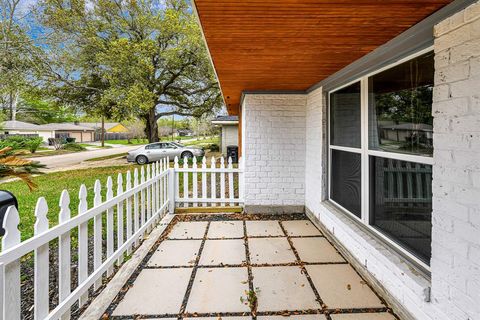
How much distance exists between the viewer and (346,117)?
3.49m

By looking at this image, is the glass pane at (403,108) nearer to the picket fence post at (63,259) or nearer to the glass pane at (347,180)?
the glass pane at (347,180)

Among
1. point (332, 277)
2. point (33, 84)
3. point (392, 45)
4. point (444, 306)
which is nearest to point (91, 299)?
point (332, 277)

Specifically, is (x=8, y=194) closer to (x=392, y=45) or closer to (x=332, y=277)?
(x=332, y=277)

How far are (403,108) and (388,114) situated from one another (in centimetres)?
21

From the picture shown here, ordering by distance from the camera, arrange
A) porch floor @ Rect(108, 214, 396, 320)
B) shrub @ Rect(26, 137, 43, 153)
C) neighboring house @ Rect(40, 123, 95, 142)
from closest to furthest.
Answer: porch floor @ Rect(108, 214, 396, 320) < shrub @ Rect(26, 137, 43, 153) < neighboring house @ Rect(40, 123, 95, 142)

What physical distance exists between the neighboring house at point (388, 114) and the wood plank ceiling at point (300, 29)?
11 mm

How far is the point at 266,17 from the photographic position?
1927mm

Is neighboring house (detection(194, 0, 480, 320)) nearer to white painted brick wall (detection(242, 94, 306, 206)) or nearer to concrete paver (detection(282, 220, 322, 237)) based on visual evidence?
concrete paver (detection(282, 220, 322, 237))

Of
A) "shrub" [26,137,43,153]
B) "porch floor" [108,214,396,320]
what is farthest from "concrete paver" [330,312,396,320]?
"shrub" [26,137,43,153]

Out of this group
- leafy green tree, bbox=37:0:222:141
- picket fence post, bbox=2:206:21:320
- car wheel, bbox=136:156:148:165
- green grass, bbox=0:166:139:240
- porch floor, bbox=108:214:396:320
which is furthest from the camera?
car wheel, bbox=136:156:148:165

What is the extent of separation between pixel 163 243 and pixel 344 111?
277cm

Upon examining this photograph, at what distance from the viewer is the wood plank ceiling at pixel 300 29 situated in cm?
176

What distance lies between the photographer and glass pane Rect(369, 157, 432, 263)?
6.86 ft

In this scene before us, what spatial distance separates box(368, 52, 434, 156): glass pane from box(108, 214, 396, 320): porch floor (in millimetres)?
1292
